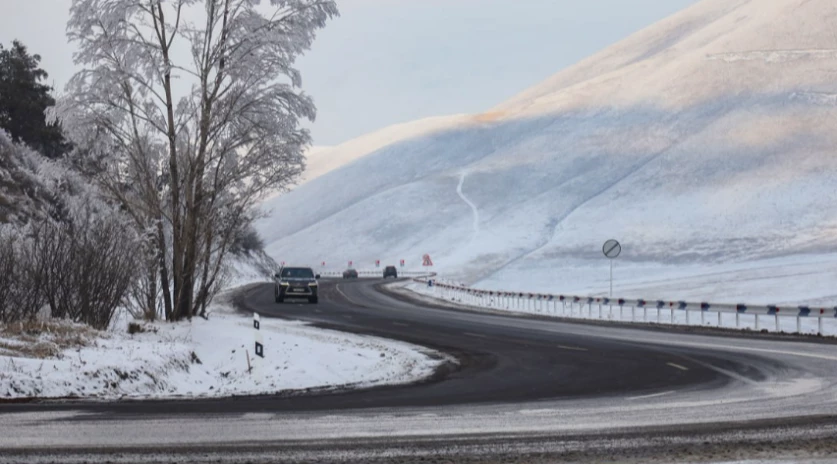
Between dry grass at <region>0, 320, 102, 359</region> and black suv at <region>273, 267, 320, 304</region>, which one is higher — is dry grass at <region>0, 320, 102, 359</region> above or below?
below

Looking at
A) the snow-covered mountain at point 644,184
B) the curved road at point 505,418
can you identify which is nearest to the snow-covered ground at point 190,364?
the curved road at point 505,418

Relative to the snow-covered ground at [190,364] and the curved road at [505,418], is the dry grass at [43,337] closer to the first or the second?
the snow-covered ground at [190,364]

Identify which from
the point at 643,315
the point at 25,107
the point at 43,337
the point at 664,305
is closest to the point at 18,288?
the point at 43,337

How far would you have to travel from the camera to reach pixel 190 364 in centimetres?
2078

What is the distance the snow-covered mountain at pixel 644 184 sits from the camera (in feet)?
365

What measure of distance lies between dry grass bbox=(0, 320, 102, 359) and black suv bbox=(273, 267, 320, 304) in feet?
105

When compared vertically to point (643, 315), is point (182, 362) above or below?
below

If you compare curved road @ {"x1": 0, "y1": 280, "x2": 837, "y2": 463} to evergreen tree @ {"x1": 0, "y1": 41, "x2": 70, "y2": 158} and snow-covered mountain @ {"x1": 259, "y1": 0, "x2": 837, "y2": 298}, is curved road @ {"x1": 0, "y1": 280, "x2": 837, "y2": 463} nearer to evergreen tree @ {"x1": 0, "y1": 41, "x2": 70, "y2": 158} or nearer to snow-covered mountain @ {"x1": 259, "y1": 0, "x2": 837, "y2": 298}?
evergreen tree @ {"x1": 0, "y1": 41, "x2": 70, "y2": 158}

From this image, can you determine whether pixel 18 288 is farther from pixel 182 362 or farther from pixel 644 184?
pixel 644 184

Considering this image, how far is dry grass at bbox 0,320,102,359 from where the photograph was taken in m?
17.1

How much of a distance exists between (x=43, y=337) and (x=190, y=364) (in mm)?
3049

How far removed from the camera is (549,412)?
12.8 m

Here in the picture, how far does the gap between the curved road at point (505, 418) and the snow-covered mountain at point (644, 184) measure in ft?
208

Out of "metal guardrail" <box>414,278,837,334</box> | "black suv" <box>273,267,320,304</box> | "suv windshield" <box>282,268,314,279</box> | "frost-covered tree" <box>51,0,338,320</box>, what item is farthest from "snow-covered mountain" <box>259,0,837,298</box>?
"frost-covered tree" <box>51,0,338,320</box>
